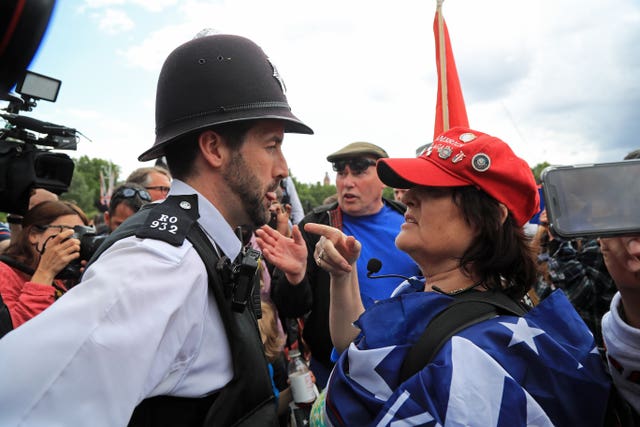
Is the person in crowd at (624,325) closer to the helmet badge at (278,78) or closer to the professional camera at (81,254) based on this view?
Answer: the helmet badge at (278,78)

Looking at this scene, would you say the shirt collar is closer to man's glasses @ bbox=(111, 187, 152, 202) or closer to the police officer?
the police officer

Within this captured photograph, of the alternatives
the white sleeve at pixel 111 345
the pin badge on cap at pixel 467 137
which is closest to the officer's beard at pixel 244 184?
the white sleeve at pixel 111 345

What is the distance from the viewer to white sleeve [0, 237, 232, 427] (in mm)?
1061

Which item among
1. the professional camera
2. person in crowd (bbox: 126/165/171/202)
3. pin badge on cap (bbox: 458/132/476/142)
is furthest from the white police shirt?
person in crowd (bbox: 126/165/171/202)

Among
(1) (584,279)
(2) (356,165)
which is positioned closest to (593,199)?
(2) (356,165)

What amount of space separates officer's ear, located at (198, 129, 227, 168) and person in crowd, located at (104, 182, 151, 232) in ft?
8.32

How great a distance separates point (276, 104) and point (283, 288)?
62.9 inches

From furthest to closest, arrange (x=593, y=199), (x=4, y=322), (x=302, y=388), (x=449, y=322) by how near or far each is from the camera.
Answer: (x=302, y=388) < (x=4, y=322) < (x=449, y=322) < (x=593, y=199)

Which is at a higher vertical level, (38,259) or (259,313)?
(259,313)

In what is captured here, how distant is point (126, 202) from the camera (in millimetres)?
4168

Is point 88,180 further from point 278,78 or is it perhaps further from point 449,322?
A: point 449,322

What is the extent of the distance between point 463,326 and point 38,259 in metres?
3.18

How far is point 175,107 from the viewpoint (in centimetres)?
188

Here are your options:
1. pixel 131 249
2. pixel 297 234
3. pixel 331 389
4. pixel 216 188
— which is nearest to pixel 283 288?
pixel 297 234
